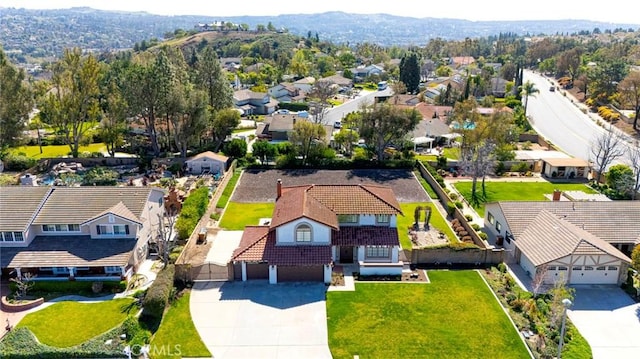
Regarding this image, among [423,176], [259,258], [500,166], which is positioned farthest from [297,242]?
[500,166]

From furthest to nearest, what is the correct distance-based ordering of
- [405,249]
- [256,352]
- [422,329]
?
[405,249]
[422,329]
[256,352]

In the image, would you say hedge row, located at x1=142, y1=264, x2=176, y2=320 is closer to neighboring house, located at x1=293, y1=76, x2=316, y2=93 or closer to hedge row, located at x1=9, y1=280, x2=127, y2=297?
hedge row, located at x1=9, y1=280, x2=127, y2=297

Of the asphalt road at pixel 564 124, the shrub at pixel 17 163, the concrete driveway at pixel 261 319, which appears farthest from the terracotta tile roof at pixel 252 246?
the asphalt road at pixel 564 124

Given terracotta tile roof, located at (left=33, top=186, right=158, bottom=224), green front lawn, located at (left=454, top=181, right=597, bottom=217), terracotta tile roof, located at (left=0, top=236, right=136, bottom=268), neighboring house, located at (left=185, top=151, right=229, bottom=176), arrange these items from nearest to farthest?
terracotta tile roof, located at (left=0, top=236, right=136, bottom=268), terracotta tile roof, located at (left=33, top=186, right=158, bottom=224), green front lawn, located at (left=454, top=181, right=597, bottom=217), neighboring house, located at (left=185, top=151, right=229, bottom=176)

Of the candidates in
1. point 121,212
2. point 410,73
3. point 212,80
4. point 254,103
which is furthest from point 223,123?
point 410,73

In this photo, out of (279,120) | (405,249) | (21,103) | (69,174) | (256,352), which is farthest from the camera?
(279,120)

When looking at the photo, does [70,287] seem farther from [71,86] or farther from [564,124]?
[564,124]

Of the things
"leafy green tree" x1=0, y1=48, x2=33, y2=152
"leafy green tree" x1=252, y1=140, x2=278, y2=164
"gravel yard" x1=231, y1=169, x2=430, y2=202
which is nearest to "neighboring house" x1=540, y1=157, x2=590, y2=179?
"gravel yard" x1=231, y1=169, x2=430, y2=202

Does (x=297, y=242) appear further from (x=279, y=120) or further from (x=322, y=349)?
(x=279, y=120)
